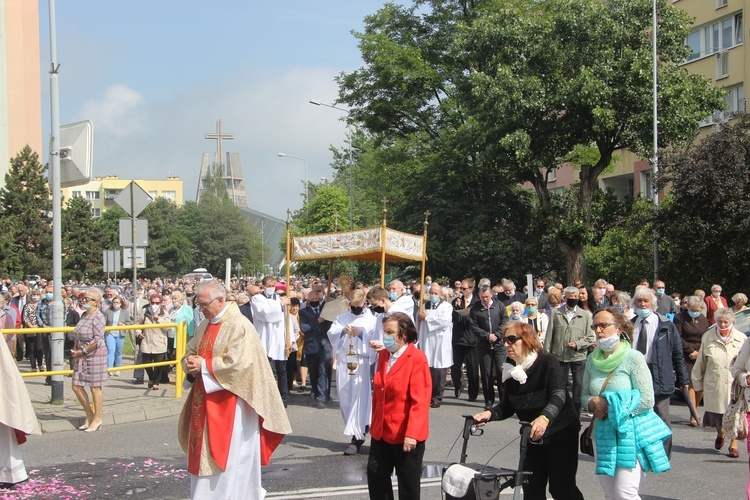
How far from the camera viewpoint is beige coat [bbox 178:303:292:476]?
20.3ft

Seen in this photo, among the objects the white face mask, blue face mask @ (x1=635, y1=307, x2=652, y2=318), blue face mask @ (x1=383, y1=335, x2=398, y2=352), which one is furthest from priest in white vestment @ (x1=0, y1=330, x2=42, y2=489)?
blue face mask @ (x1=635, y1=307, x2=652, y2=318)

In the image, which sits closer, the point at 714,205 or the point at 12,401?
the point at 12,401

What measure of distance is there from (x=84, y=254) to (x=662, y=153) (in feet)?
172

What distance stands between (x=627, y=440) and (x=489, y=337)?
24.1 ft

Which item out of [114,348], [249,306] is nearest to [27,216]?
[114,348]

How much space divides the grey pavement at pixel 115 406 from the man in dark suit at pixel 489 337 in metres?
4.63

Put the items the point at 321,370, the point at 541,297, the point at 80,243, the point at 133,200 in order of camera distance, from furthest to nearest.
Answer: the point at 80,243
the point at 541,297
the point at 133,200
the point at 321,370

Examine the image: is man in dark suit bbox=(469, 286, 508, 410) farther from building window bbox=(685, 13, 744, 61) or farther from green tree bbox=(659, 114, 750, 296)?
Answer: building window bbox=(685, 13, 744, 61)

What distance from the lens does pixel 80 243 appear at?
66250mm

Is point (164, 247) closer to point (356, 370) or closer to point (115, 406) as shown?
point (115, 406)

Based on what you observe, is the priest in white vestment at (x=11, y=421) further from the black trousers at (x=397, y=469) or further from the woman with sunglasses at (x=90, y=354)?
the woman with sunglasses at (x=90, y=354)

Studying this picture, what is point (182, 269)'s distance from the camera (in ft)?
307

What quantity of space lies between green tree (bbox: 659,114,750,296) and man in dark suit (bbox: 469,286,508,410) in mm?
9360

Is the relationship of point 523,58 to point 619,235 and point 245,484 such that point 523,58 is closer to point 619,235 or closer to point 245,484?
point 619,235
